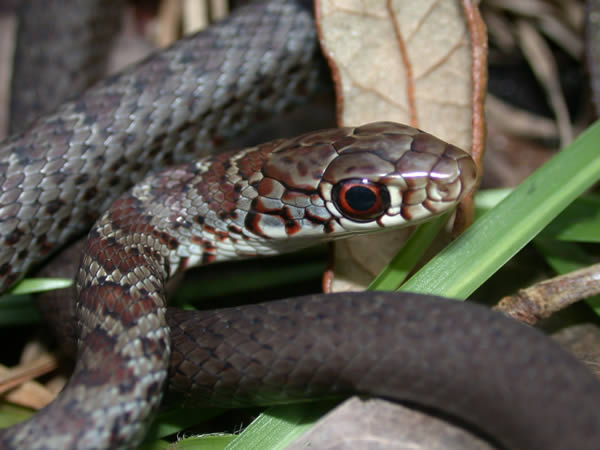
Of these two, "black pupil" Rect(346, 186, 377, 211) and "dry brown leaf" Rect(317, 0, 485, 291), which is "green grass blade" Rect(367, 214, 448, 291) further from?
"black pupil" Rect(346, 186, 377, 211)

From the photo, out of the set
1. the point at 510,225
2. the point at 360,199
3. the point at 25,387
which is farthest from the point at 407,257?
the point at 25,387

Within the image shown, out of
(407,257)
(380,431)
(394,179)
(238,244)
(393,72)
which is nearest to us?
(380,431)

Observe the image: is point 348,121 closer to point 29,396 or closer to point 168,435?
point 168,435

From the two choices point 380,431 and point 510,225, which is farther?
Answer: point 510,225

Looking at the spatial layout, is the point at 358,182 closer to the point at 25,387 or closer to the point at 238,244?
the point at 238,244

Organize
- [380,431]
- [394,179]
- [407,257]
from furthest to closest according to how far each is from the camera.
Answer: [407,257]
[394,179]
[380,431]

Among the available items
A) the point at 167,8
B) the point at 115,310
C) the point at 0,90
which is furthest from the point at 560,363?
the point at 0,90

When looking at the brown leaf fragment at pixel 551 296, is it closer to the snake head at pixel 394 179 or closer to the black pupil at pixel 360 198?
the snake head at pixel 394 179

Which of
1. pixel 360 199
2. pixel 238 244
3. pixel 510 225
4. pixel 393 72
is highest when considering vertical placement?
pixel 393 72
